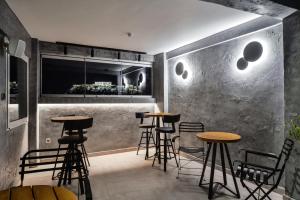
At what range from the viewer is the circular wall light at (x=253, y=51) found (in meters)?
3.13

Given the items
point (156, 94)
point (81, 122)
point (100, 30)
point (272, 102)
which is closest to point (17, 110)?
point (81, 122)

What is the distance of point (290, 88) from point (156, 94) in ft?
11.6

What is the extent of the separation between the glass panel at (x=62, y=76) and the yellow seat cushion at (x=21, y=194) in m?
3.18

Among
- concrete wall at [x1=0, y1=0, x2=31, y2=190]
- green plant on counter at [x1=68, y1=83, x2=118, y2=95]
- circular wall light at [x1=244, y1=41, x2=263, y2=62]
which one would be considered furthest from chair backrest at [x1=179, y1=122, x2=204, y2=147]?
concrete wall at [x1=0, y1=0, x2=31, y2=190]

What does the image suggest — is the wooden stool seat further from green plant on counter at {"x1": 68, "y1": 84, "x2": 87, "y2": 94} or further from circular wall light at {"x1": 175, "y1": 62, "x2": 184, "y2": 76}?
circular wall light at {"x1": 175, "y1": 62, "x2": 184, "y2": 76}

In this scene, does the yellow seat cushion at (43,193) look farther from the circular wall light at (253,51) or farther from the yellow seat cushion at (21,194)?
the circular wall light at (253,51)

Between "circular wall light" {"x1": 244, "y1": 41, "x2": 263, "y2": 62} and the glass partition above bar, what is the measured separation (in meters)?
2.93

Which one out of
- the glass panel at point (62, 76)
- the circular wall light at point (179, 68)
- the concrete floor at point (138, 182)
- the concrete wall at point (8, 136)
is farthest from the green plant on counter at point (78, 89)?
the circular wall light at point (179, 68)

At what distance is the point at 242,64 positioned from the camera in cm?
339

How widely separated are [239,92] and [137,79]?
3.06m

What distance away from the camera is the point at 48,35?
155 inches

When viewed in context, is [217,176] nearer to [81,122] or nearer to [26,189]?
[81,122]

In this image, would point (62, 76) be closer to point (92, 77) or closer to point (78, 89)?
point (78, 89)

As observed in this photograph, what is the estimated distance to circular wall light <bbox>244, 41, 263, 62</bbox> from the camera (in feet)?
10.3
